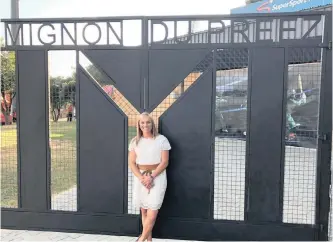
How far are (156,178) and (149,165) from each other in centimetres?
17

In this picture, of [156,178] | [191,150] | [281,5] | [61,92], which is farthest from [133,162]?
[281,5]

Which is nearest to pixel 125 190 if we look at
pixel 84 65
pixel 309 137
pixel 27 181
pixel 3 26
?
pixel 27 181

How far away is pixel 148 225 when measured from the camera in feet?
12.5

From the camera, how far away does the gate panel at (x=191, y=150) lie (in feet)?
13.0

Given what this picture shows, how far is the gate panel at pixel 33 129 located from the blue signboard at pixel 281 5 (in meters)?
13.7

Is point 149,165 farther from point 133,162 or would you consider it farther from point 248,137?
point 248,137

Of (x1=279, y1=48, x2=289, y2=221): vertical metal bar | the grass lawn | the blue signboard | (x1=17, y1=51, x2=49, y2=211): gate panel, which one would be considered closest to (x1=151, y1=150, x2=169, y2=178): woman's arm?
the grass lawn

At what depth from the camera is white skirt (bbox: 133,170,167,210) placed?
3734mm

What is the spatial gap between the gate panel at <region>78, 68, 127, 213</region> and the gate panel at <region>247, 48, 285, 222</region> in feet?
5.12

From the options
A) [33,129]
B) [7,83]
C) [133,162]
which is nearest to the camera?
[133,162]

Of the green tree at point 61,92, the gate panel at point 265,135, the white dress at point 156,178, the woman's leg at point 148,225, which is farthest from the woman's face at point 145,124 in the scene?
the gate panel at point 265,135

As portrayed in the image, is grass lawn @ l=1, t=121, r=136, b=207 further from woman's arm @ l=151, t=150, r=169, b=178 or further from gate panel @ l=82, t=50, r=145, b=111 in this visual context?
woman's arm @ l=151, t=150, r=169, b=178

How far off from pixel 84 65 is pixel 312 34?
2.74 metres

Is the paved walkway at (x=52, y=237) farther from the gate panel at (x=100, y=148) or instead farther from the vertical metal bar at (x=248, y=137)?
the vertical metal bar at (x=248, y=137)
